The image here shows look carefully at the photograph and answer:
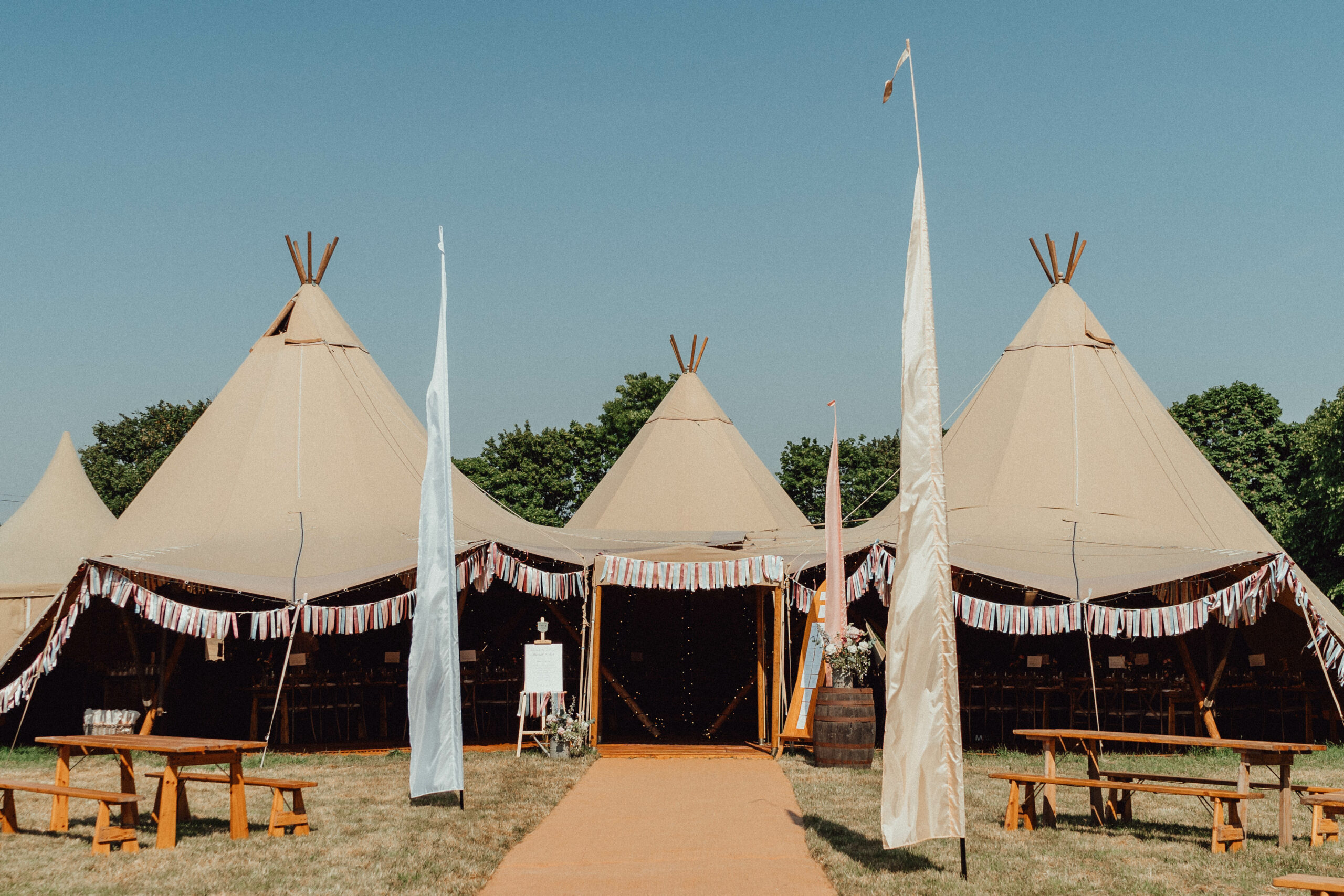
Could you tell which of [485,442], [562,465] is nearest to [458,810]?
[562,465]

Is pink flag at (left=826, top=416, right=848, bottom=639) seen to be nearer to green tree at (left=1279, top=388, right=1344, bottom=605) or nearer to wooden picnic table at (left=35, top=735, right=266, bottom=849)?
wooden picnic table at (left=35, top=735, right=266, bottom=849)

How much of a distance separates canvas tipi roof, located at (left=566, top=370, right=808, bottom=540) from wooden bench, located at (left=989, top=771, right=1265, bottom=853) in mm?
11674

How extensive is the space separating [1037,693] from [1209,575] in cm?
248

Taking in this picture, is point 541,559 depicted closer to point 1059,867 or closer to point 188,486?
point 188,486

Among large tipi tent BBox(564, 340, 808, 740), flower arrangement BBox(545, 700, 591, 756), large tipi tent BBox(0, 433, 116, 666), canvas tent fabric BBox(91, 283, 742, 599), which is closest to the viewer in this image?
flower arrangement BBox(545, 700, 591, 756)

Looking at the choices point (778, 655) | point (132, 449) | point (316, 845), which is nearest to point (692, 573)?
point (778, 655)

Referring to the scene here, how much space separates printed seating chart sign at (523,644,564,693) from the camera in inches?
Answer: 484

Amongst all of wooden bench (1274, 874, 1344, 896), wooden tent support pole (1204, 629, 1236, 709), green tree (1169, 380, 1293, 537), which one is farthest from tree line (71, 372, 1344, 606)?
wooden bench (1274, 874, 1344, 896)

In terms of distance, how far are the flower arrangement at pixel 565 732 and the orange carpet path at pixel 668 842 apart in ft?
4.57

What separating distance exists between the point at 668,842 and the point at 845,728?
4.23m

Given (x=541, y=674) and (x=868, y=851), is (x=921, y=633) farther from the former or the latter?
(x=541, y=674)

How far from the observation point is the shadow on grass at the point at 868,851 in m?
6.40

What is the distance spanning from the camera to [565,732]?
1226 centimetres

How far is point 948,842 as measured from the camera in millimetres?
7012
